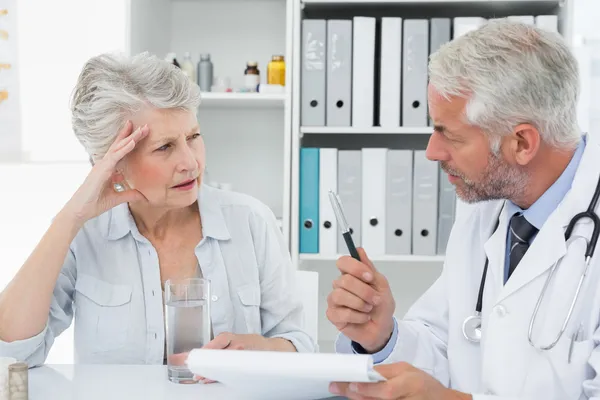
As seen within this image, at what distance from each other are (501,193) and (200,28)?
5.62 feet

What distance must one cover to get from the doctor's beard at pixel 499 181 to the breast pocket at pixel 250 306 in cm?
→ 53

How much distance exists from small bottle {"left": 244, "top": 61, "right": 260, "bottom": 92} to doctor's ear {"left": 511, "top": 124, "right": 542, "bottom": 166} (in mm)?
1338

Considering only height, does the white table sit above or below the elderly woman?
below

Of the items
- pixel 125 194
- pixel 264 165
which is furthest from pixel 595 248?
pixel 264 165

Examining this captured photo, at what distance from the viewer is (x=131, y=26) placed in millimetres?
2412

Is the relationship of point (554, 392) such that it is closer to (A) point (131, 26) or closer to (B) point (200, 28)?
(A) point (131, 26)

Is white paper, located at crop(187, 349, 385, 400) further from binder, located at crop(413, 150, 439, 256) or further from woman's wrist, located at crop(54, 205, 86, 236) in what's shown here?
binder, located at crop(413, 150, 439, 256)

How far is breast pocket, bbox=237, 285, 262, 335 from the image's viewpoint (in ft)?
5.21

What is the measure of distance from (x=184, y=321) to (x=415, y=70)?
4.70 ft

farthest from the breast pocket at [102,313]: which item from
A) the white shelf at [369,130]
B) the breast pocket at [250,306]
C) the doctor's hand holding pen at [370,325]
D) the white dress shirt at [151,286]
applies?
the white shelf at [369,130]

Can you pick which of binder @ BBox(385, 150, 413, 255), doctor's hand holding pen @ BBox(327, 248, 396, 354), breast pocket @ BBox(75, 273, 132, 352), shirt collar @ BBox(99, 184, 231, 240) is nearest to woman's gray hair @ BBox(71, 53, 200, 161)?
shirt collar @ BBox(99, 184, 231, 240)

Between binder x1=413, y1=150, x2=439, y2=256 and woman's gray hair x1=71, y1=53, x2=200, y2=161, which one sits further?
binder x1=413, y1=150, x2=439, y2=256

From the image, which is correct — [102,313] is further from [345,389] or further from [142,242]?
[345,389]

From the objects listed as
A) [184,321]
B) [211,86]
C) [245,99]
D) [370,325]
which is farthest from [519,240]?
[211,86]
